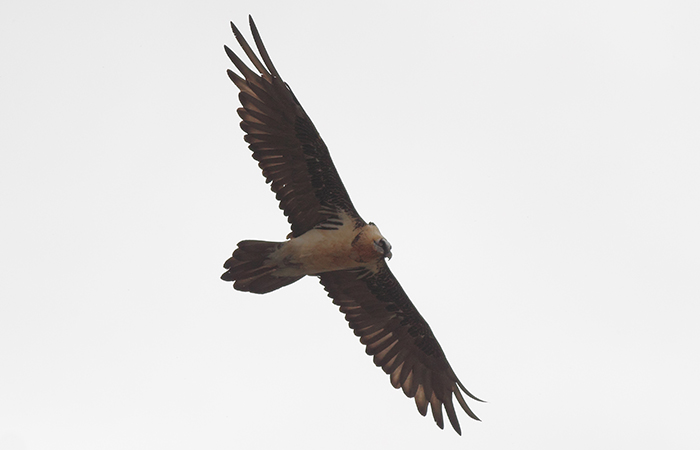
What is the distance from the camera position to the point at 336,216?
1100 centimetres

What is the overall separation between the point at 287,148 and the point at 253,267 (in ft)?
5.33

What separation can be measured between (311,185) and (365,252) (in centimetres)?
114

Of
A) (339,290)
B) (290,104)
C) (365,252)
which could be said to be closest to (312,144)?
(290,104)

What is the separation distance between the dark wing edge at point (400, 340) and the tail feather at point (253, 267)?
120cm

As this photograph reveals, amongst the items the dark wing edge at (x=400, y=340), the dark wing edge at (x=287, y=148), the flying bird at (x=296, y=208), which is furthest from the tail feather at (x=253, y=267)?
the dark wing edge at (x=400, y=340)

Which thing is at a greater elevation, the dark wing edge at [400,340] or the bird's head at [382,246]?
the bird's head at [382,246]

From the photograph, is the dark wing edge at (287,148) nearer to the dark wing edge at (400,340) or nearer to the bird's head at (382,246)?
the bird's head at (382,246)

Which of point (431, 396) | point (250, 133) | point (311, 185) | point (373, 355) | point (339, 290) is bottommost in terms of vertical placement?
point (431, 396)

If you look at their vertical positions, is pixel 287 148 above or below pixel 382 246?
above

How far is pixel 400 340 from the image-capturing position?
12.4m

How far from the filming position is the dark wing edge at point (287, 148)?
1048 cm

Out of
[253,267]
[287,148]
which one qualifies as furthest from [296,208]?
[253,267]

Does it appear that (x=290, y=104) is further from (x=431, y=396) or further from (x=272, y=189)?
(x=431, y=396)

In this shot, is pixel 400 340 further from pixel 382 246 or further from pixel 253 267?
pixel 253 267
